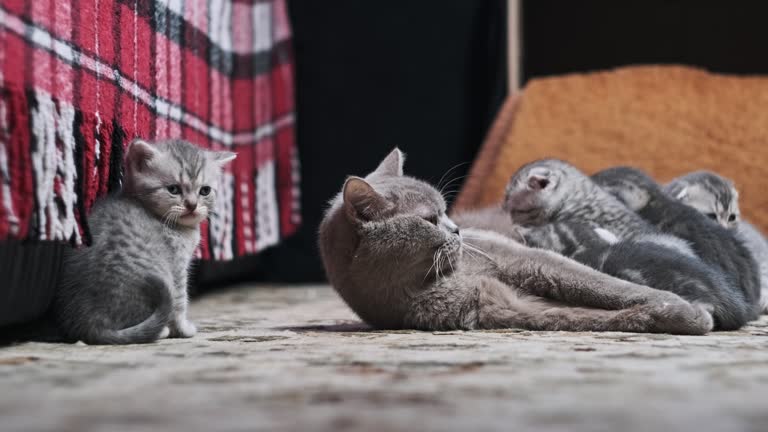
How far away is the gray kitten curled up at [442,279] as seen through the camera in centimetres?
164

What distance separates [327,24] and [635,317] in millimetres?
2538

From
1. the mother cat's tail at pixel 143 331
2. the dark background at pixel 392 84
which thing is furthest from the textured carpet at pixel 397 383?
the dark background at pixel 392 84

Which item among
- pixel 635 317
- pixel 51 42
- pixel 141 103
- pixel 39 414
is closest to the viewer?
pixel 39 414

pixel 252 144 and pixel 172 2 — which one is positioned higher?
pixel 172 2

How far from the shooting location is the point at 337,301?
2775 mm

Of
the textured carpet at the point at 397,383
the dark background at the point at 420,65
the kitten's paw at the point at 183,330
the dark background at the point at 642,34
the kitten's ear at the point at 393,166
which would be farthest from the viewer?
the dark background at the point at 420,65

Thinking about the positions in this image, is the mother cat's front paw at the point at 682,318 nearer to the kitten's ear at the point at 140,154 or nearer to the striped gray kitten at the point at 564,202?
the striped gray kitten at the point at 564,202

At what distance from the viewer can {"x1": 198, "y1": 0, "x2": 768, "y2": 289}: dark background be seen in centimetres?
361

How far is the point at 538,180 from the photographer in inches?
85.6

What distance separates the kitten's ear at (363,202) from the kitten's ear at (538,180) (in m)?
0.64

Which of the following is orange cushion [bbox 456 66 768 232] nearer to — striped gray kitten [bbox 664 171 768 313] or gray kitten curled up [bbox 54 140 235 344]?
striped gray kitten [bbox 664 171 768 313]

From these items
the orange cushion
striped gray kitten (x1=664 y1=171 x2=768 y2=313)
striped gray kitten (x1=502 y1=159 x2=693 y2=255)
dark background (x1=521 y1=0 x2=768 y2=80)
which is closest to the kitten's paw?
striped gray kitten (x1=502 y1=159 x2=693 y2=255)

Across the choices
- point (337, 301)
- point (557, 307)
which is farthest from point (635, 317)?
point (337, 301)

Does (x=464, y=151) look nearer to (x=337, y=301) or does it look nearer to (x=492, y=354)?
(x=337, y=301)
